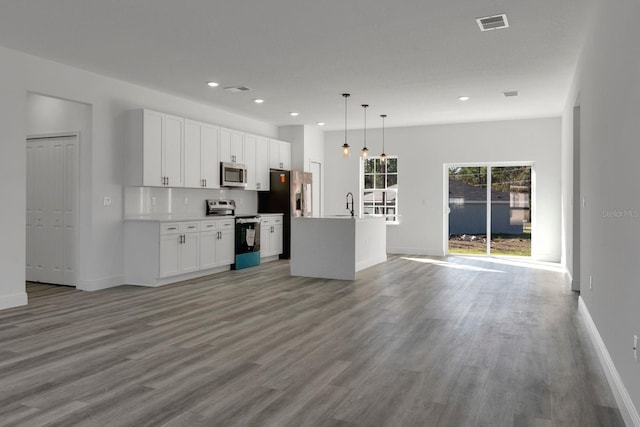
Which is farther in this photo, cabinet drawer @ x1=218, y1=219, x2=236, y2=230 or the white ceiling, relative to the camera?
cabinet drawer @ x1=218, y1=219, x2=236, y2=230

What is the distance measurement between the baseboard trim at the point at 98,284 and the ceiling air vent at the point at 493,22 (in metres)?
5.30

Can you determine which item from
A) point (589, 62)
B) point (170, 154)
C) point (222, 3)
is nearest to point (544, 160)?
point (589, 62)

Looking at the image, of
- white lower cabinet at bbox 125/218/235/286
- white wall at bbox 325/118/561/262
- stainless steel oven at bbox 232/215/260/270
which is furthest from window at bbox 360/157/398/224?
white lower cabinet at bbox 125/218/235/286

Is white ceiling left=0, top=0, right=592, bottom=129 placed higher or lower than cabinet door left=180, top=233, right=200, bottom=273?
higher

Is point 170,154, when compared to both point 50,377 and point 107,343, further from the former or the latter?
point 50,377

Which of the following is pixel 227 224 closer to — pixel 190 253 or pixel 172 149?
pixel 190 253

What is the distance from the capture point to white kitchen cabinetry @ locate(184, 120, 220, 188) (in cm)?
734

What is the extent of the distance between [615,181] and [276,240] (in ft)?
22.8

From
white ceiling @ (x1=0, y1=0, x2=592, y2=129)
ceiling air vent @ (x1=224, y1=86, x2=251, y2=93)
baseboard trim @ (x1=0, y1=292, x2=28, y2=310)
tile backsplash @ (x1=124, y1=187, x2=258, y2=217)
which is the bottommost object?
baseboard trim @ (x1=0, y1=292, x2=28, y2=310)

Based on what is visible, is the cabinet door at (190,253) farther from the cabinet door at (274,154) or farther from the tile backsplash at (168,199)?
the cabinet door at (274,154)

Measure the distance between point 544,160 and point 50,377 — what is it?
899cm

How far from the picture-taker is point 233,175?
27.4ft

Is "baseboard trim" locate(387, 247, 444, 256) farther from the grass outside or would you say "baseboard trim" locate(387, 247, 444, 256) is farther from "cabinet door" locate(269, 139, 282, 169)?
"cabinet door" locate(269, 139, 282, 169)

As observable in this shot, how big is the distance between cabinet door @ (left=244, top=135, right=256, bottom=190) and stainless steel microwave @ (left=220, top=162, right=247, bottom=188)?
24cm
